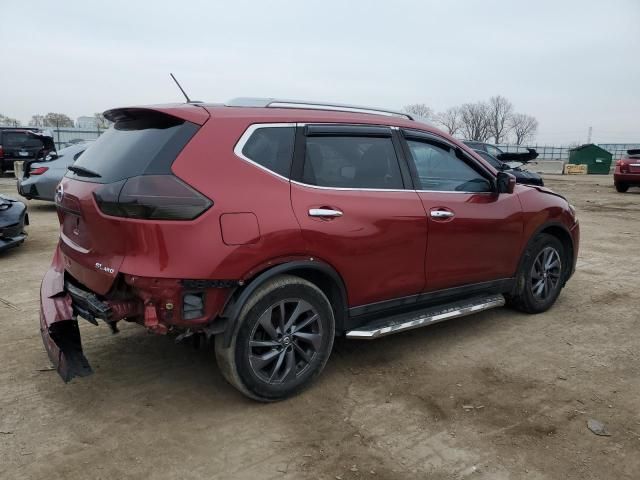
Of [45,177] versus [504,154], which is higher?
[504,154]

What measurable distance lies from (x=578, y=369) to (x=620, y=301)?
2.07 m

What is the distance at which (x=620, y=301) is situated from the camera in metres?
5.56

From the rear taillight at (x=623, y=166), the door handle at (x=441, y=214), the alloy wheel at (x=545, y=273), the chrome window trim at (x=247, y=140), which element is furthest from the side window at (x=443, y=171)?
the rear taillight at (x=623, y=166)

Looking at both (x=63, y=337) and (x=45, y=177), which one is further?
(x=45, y=177)

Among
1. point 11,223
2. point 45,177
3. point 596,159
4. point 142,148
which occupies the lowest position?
point 11,223

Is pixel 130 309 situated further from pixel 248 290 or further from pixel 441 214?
pixel 441 214

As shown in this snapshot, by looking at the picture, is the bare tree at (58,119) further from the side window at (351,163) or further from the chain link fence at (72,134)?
the side window at (351,163)

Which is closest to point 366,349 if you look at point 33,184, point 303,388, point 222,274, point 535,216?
point 303,388

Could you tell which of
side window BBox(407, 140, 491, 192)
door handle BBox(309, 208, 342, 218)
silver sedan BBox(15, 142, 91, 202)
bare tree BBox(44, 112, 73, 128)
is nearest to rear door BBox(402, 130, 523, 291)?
side window BBox(407, 140, 491, 192)

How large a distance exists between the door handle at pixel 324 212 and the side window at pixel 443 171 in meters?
0.87

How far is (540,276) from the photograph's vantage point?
5062mm

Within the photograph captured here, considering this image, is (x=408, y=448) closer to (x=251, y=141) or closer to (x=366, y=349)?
(x=366, y=349)

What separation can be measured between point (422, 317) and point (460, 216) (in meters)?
0.84

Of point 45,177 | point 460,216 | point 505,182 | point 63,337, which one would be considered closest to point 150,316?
point 63,337
